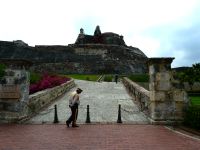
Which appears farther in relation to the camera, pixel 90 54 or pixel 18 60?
pixel 90 54

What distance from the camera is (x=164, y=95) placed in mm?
15102

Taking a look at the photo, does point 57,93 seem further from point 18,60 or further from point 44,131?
point 44,131

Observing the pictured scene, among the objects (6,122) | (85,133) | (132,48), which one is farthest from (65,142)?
Answer: (132,48)

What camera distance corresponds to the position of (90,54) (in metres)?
81.2

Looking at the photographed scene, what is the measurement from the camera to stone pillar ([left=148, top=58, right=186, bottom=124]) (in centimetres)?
1490

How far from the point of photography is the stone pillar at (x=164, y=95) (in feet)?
48.9

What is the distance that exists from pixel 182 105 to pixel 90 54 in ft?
219

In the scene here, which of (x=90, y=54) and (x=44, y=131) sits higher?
(x=90, y=54)

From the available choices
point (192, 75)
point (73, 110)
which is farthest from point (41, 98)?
point (192, 75)

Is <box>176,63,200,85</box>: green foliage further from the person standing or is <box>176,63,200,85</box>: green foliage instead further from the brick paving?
the brick paving

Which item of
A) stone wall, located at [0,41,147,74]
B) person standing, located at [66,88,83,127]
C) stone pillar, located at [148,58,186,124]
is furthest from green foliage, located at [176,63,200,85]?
stone wall, located at [0,41,147,74]

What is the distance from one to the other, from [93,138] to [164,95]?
4656mm

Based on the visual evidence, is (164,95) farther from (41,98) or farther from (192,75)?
(192,75)

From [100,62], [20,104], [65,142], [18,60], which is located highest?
[100,62]
